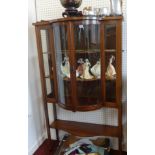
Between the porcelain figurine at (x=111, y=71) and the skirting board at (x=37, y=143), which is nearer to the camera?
the porcelain figurine at (x=111, y=71)

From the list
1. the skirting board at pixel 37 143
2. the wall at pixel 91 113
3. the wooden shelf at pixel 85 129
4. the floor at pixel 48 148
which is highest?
the wall at pixel 91 113

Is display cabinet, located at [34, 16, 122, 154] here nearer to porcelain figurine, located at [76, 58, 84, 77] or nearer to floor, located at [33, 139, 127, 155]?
porcelain figurine, located at [76, 58, 84, 77]

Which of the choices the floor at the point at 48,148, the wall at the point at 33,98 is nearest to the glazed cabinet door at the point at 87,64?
the wall at the point at 33,98

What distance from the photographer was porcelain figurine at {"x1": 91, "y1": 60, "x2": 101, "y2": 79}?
167 centimetres

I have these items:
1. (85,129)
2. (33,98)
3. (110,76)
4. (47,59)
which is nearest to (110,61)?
(110,76)

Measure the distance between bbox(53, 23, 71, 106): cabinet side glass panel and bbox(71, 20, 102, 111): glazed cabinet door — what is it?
0.09 m

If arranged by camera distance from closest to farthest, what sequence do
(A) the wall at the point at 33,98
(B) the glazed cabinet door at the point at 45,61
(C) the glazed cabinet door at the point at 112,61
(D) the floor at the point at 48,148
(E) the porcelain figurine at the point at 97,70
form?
(C) the glazed cabinet door at the point at 112,61 → (E) the porcelain figurine at the point at 97,70 → (B) the glazed cabinet door at the point at 45,61 → (A) the wall at the point at 33,98 → (D) the floor at the point at 48,148

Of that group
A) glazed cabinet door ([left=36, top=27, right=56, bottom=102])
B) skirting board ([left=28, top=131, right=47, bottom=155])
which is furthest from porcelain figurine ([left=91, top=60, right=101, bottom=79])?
skirting board ([left=28, top=131, right=47, bottom=155])

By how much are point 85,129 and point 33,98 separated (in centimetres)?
65

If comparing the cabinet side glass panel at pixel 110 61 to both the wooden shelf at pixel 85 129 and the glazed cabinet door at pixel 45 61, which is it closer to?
the wooden shelf at pixel 85 129

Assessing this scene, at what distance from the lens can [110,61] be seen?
1.65 metres

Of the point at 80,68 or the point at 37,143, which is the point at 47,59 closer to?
the point at 80,68

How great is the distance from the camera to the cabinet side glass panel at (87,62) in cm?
160
